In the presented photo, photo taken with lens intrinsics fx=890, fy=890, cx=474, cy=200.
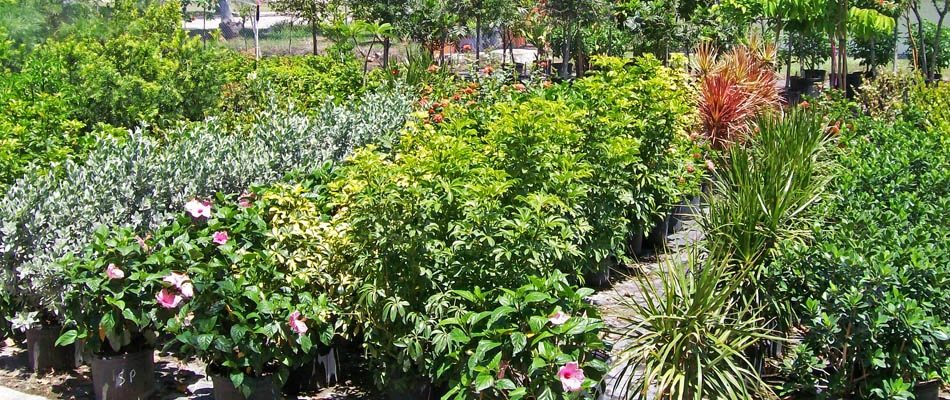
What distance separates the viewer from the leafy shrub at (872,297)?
376 centimetres

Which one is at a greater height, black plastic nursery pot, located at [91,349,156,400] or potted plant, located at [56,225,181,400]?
potted plant, located at [56,225,181,400]

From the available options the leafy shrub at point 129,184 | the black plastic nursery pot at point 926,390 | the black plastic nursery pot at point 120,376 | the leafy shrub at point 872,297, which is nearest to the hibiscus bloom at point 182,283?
the black plastic nursery pot at point 120,376

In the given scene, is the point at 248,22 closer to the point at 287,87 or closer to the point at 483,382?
the point at 287,87

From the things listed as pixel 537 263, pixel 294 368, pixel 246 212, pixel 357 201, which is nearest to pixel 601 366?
pixel 537 263

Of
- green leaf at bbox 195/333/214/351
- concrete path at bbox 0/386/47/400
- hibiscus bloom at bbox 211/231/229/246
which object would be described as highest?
hibiscus bloom at bbox 211/231/229/246

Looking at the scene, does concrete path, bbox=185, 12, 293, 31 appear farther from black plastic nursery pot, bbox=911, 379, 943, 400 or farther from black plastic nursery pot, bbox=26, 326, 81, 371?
black plastic nursery pot, bbox=911, 379, 943, 400

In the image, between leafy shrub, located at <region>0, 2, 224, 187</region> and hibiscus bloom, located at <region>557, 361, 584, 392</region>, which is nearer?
hibiscus bloom, located at <region>557, 361, 584, 392</region>

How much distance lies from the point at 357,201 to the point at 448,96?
500cm

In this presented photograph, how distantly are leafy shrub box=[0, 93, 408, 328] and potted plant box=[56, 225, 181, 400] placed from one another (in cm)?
33

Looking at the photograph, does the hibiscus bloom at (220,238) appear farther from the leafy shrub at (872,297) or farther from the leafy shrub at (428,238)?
the leafy shrub at (872,297)

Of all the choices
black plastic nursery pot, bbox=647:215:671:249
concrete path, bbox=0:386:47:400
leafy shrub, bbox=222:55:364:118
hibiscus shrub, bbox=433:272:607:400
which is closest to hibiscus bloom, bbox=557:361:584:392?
hibiscus shrub, bbox=433:272:607:400

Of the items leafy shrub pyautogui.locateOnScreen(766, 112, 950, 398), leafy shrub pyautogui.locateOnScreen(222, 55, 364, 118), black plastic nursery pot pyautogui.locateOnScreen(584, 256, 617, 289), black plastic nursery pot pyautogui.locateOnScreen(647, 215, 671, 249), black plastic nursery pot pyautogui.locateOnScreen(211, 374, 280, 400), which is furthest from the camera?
leafy shrub pyautogui.locateOnScreen(222, 55, 364, 118)

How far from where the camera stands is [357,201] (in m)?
3.97

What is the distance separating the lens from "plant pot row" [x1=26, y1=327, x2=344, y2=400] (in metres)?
4.17
